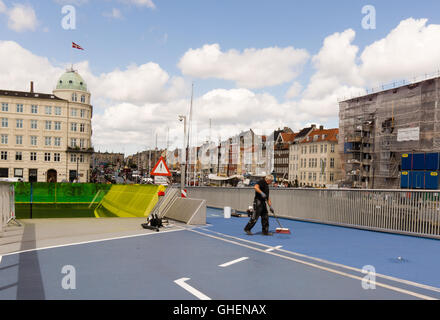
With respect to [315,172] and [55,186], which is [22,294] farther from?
[315,172]

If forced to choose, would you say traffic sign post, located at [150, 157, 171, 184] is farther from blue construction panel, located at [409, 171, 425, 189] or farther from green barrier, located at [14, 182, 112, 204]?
blue construction panel, located at [409, 171, 425, 189]

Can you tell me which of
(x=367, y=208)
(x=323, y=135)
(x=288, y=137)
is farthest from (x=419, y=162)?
(x=288, y=137)

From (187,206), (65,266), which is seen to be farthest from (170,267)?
(187,206)

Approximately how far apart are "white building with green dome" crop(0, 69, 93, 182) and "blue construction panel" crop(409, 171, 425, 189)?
56706 mm

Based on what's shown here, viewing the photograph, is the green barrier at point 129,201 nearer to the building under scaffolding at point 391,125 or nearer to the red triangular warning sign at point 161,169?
the red triangular warning sign at point 161,169

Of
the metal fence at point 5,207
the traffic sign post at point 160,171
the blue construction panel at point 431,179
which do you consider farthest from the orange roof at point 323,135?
the metal fence at point 5,207

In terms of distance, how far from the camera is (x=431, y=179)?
3997 centimetres

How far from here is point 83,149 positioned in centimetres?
7944

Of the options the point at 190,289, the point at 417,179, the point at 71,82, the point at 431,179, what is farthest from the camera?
the point at 71,82

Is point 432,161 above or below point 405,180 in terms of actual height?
above

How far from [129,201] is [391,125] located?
44272mm

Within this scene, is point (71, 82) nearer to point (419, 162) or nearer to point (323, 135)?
point (323, 135)

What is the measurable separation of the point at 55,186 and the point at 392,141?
44441 millimetres

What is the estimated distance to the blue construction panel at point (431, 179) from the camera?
1551 inches
